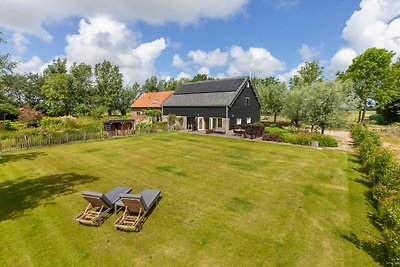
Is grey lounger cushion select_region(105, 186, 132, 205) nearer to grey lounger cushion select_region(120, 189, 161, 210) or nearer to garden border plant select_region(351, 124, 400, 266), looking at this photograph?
grey lounger cushion select_region(120, 189, 161, 210)

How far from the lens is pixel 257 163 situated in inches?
613

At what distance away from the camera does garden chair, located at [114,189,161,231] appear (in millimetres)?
7533

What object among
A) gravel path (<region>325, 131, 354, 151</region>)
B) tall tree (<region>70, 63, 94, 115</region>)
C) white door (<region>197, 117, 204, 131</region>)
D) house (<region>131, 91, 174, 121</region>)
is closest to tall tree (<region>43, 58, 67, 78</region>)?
tall tree (<region>70, 63, 94, 115</region>)

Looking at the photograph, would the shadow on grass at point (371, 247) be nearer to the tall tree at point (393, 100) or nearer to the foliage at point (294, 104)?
the foliage at point (294, 104)

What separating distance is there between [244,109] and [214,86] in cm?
643

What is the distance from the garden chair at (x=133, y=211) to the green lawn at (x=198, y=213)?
0.31 meters

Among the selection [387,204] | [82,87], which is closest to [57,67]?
[82,87]

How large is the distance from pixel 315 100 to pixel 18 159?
100 ft

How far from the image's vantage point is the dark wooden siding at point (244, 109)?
103ft

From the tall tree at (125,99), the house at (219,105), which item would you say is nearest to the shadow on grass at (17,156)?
the house at (219,105)

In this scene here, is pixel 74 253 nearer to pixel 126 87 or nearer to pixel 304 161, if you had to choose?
pixel 304 161

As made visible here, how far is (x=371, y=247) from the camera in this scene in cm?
667

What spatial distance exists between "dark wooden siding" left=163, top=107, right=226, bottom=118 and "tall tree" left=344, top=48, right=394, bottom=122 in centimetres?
3224

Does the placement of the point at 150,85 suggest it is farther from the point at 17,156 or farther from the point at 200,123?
the point at 17,156
